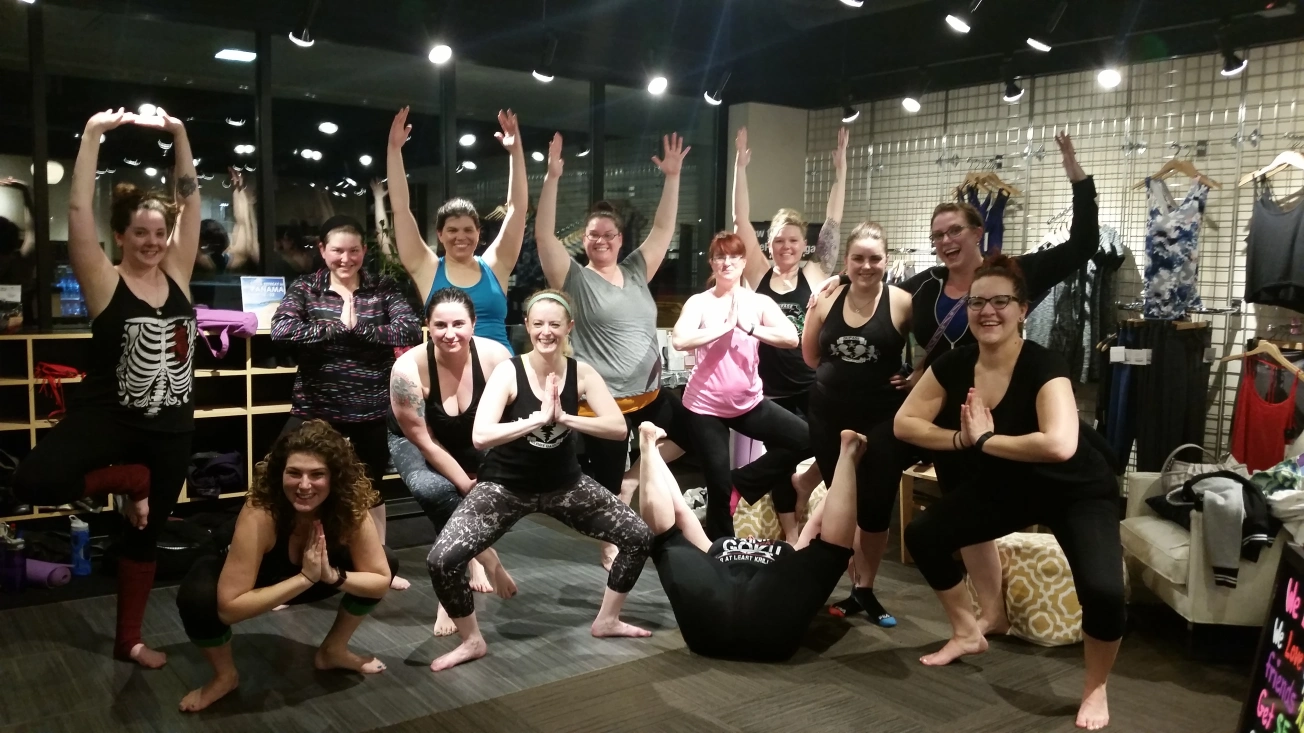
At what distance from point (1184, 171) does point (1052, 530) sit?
2803mm

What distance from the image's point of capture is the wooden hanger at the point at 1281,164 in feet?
14.3

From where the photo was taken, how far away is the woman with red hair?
3.93m

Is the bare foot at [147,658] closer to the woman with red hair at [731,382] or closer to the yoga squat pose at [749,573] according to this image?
the yoga squat pose at [749,573]

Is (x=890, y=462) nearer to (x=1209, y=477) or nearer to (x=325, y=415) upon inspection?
(x=1209, y=477)

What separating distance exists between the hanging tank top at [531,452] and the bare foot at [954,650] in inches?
53.6

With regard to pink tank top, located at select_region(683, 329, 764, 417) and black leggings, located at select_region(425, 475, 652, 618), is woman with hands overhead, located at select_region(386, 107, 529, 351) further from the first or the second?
pink tank top, located at select_region(683, 329, 764, 417)

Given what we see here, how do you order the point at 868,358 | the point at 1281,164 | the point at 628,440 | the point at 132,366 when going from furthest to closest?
the point at 1281,164 < the point at 628,440 < the point at 868,358 < the point at 132,366

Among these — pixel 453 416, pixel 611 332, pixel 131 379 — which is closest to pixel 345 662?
pixel 453 416

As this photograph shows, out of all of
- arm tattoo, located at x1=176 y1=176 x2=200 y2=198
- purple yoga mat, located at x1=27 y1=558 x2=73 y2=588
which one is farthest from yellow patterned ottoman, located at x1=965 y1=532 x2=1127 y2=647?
purple yoga mat, located at x1=27 y1=558 x2=73 y2=588

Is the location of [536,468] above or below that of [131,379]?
below

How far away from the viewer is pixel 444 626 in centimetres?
342

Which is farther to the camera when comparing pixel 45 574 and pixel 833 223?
pixel 833 223

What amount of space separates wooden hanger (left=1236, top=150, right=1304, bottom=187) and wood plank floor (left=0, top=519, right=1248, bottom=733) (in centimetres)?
222

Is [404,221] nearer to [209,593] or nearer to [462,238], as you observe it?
[462,238]
